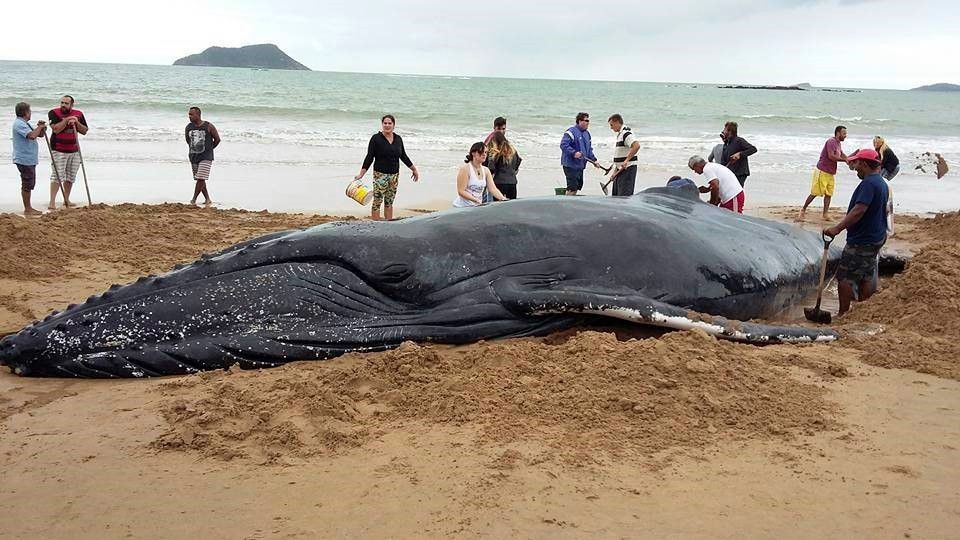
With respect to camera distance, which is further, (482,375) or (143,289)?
(143,289)

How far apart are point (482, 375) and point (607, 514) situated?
178 cm

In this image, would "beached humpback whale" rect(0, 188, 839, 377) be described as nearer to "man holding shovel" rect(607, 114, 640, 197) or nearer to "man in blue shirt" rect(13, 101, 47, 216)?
"man holding shovel" rect(607, 114, 640, 197)


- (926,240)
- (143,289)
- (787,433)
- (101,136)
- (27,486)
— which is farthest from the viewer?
(101,136)

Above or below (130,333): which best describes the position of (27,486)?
below

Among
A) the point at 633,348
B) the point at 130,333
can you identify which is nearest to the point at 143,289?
the point at 130,333

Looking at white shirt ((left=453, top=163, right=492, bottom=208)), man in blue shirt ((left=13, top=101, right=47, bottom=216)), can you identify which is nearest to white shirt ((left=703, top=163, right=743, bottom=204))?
white shirt ((left=453, top=163, right=492, bottom=208))

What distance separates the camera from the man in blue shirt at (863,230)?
762 centimetres

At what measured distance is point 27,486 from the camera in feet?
13.4

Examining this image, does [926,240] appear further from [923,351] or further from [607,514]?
[607,514]

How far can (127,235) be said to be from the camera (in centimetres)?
1120

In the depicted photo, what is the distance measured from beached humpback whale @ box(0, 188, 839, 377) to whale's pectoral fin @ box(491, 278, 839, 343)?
11 millimetres

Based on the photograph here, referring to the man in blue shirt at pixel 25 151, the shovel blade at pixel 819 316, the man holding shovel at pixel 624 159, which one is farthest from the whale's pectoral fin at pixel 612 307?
the man in blue shirt at pixel 25 151

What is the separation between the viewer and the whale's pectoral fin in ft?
19.9

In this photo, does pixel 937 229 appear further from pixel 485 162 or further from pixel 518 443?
pixel 518 443
